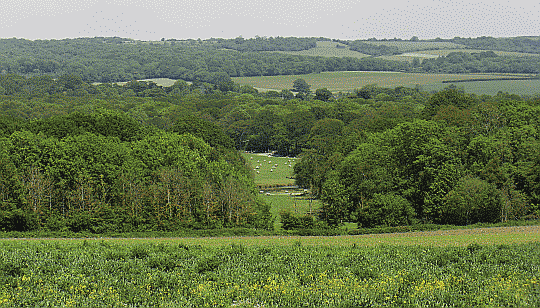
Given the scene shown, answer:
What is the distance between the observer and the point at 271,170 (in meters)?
128

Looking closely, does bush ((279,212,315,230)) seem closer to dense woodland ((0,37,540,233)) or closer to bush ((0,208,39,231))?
dense woodland ((0,37,540,233))

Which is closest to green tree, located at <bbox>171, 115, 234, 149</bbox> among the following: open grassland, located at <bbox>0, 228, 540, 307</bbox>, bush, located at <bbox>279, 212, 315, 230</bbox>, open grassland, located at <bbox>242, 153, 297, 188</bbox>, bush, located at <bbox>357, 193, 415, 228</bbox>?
open grassland, located at <bbox>242, 153, 297, 188</bbox>

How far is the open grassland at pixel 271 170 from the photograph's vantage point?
111062mm

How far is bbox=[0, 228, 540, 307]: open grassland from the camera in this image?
622 inches

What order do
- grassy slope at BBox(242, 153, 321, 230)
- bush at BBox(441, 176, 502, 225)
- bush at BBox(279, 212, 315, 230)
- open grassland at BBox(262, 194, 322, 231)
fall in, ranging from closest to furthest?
bush at BBox(279, 212, 315, 230)
bush at BBox(441, 176, 502, 225)
open grassland at BBox(262, 194, 322, 231)
grassy slope at BBox(242, 153, 321, 230)

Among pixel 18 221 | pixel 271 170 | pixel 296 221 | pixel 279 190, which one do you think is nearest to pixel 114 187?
pixel 18 221

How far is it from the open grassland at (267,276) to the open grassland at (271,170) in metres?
83.6

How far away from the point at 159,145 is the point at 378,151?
29.5 metres

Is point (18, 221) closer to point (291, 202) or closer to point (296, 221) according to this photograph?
point (296, 221)

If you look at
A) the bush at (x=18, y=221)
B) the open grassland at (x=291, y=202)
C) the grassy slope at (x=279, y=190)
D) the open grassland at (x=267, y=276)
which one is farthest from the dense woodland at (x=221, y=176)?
the open grassland at (x=267, y=276)

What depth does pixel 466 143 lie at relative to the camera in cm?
7206

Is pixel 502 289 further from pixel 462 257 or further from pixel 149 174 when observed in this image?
pixel 149 174

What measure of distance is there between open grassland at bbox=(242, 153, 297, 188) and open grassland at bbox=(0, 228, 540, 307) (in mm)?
83607

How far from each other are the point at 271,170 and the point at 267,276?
109 m
